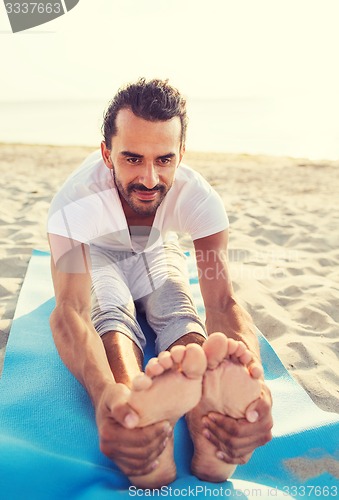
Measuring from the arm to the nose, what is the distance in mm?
310

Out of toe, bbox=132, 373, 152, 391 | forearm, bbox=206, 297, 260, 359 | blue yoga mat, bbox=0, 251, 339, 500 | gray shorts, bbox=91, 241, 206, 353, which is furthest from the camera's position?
gray shorts, bbox=91, 241, 206, 353

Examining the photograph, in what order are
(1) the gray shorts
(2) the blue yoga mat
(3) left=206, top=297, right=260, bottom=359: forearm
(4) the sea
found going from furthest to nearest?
(4) the sea
(1) the gray shorts
(3) left=206, top=297, right=260, bottom=359: forearm
(2) the blue yoga mat

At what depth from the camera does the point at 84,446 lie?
4.49 feet

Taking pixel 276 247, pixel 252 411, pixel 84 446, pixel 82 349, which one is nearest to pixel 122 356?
pixel 82 349

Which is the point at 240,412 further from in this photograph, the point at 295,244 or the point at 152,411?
the point at 295,244

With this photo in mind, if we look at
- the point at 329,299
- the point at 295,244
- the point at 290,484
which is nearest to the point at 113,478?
the point at 290,484

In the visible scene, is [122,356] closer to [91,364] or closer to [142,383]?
[91,364]

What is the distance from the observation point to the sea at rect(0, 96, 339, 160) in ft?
27.9

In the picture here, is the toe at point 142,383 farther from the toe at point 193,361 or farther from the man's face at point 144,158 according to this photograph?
the man's face at point 144,158

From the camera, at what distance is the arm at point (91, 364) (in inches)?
44.0

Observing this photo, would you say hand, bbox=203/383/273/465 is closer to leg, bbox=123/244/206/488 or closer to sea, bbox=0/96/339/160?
leg, bbox=123/244/206/488

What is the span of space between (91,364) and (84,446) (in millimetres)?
223

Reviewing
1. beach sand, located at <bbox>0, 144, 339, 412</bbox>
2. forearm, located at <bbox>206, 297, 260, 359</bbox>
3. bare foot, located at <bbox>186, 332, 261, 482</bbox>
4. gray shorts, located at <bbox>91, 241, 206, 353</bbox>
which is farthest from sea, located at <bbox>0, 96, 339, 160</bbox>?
bare foot, located at <bbox>186, 332, 261, 482</bbox>

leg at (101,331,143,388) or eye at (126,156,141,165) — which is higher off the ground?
eye at (126,156,141,165)
